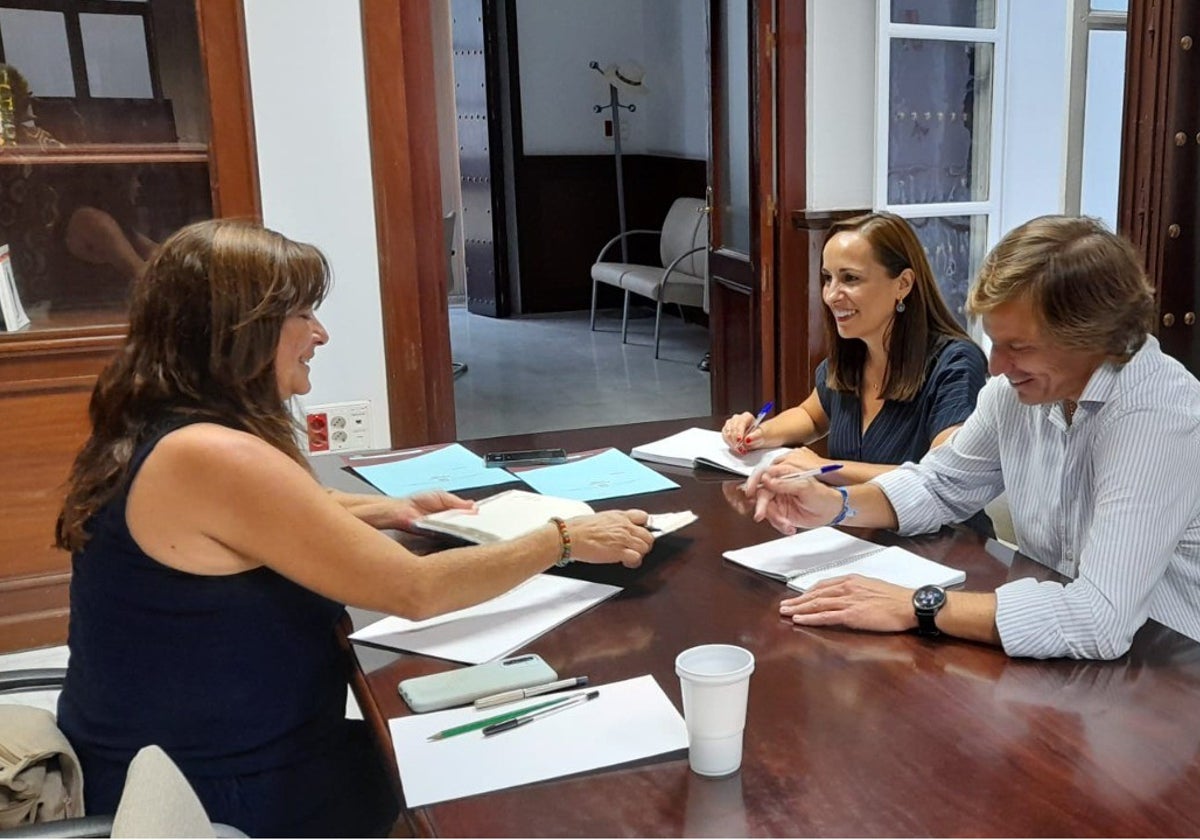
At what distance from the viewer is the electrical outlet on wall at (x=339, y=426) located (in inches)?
119

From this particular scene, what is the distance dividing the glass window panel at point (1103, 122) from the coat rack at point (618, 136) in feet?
12.5

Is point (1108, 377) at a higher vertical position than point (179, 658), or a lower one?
higher

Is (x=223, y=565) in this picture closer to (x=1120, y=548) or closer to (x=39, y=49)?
(x=1120, y=548)

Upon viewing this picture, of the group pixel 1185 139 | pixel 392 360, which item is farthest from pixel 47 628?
pixel 1185 139

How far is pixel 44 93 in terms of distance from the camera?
287 cm

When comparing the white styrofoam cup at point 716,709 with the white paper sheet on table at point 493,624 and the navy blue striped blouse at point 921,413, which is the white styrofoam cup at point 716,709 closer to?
the white paper sheet on table at point 493,624

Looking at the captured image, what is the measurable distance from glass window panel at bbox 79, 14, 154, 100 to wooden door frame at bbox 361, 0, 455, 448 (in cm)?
60

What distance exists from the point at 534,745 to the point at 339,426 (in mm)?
2117

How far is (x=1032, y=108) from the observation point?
12.5 feet

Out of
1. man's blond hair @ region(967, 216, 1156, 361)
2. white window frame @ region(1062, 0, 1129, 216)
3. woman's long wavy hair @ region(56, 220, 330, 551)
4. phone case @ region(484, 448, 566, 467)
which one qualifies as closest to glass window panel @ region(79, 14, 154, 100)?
phone case @ region(484, 448, 566, 467)

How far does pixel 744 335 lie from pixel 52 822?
3223 millimetres

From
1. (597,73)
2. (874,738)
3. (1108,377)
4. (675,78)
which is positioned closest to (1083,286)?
(1108,377)

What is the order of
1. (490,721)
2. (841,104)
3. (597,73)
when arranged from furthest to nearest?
1. (597,73)
2. (841,104)
3. (490,721)

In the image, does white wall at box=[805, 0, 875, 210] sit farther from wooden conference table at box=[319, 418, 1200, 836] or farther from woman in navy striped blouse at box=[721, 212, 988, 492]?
wooden conference table at box=[319, 418, 1200, 836]
